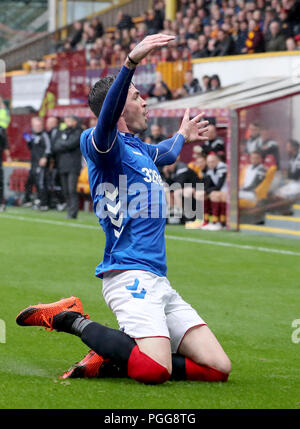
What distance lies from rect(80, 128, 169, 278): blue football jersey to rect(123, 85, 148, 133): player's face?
101mm

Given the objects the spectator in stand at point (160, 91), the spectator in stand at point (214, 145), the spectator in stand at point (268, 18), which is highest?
the spectator in stand at point (268, 18)

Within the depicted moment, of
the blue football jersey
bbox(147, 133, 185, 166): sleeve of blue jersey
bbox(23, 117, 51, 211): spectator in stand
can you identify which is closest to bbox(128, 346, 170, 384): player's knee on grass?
the blue football jersey

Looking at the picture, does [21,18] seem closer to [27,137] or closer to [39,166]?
[27,137]

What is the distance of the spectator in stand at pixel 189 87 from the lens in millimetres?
21594

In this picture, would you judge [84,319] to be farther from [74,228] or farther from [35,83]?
[35,83]

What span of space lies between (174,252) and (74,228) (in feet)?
12.1

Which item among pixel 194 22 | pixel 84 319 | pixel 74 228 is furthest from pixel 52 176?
pixel 84 319

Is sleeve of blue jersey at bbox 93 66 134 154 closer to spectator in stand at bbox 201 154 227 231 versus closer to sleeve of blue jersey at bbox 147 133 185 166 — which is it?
sleeve of blue jersey at bbox 147 133 185 166

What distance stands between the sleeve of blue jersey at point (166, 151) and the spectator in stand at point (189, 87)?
1511cm

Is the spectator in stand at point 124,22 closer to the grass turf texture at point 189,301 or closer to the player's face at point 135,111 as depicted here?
the grass turf texture at point 189,301

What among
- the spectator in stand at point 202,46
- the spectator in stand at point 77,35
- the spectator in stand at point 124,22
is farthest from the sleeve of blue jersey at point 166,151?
the spectator in stand at point 77,35

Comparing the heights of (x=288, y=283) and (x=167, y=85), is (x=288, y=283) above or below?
below

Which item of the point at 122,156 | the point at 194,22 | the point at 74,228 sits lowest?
the point at 74,228
